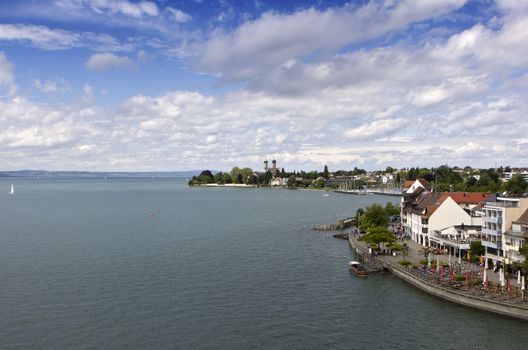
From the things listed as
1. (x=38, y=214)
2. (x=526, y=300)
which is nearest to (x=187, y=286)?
(x=526, y=300)

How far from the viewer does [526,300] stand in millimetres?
42000

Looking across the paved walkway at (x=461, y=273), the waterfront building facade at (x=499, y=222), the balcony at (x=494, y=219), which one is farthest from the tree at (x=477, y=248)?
the balcony at (x=494, y=219)

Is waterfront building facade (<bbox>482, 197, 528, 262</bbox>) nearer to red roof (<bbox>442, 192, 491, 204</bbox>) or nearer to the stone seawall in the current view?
the stone seawall

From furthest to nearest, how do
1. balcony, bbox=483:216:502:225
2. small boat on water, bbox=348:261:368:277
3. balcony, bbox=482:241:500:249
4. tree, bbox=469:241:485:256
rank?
tree, bbox=469:241:485:256
small boat on water, bbox=348:261:368:277
balcony, bbox=483:216:502:225
balcony, bbox=482:241:500:249

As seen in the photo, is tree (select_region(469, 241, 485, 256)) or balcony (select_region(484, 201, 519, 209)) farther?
tree (select_region(469, 241, 485, 256))

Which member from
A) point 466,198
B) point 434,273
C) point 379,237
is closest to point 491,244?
point 434,273

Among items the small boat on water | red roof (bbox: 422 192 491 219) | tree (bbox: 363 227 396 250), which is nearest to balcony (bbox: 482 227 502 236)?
tree (bbox: 363 227 396 250)

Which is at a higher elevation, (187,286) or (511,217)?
(511,217)

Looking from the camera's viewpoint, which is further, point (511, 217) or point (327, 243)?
point (327, 243)

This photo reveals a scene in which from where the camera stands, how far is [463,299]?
148 ft

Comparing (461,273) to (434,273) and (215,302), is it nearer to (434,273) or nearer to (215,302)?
(434,273)

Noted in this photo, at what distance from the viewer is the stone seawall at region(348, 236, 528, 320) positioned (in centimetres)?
4062

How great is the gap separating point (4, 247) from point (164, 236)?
25452mm

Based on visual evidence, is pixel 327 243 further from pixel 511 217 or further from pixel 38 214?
pixel 38 214
